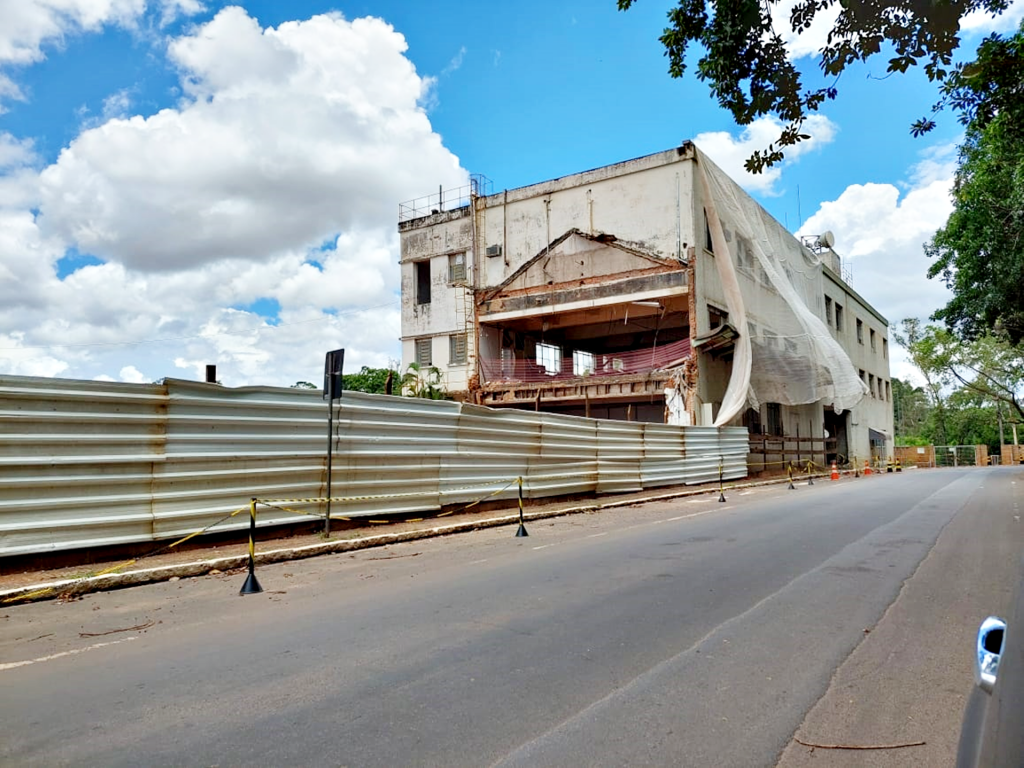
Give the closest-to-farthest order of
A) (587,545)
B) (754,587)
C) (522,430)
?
(754,587)
(587,545)
(522,430)

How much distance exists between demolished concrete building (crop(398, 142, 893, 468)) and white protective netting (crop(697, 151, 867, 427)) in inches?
3.0

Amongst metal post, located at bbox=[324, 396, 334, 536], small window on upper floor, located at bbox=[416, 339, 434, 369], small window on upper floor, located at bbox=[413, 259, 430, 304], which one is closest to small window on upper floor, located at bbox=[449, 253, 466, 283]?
small window on upper floor, located at bbox=[413, 259, 430, 304]

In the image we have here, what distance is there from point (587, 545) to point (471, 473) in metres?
4.66

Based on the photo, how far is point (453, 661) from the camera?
4762 millimetres

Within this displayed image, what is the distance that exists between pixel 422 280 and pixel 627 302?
12.8 m

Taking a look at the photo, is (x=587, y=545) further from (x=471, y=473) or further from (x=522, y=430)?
(x=522, y=430)

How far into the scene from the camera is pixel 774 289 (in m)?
31.8

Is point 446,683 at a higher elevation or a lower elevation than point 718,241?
lower

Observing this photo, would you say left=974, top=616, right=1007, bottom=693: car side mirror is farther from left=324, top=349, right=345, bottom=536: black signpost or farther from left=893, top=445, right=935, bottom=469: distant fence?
left=893, top=445, right=935, bottom=469: distant fence

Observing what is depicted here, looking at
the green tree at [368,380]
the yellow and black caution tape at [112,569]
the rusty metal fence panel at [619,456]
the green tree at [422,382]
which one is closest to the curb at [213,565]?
the yellow and black caution tape at [112,569]

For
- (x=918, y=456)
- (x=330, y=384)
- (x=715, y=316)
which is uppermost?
(x=715, y=316)

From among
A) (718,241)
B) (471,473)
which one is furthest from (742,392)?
(471,473)

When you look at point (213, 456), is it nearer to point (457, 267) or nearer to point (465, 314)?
point (465, 314)

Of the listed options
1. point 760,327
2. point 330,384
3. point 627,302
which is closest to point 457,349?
A: point 627,302
